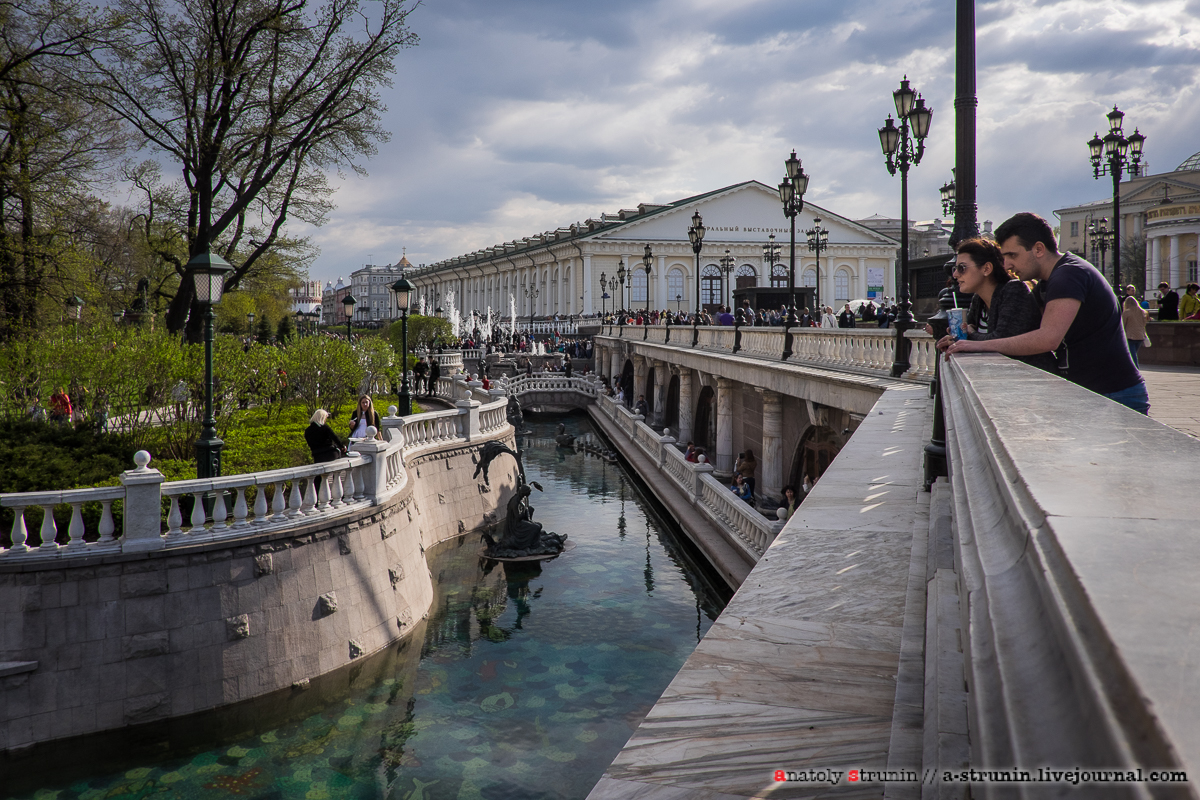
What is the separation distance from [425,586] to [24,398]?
698 centimetres

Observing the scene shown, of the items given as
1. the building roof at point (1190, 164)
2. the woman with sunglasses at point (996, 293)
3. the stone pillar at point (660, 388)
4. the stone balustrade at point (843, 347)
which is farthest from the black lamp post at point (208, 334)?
the building roof at point (1190, 164)

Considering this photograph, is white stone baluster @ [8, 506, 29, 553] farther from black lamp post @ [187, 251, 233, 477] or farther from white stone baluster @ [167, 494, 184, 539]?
black lamp post @ [187, 251, 233, 477]

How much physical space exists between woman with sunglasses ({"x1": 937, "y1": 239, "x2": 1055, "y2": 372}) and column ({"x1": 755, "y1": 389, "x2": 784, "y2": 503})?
46.6ft

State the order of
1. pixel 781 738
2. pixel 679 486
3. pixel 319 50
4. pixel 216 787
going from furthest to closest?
1. pixel 319 50
2. pixel 679 486
3. pixel 216 787
4. pixel 781 738

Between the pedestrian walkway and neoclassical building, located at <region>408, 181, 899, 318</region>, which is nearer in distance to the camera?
the pedestrian walkway

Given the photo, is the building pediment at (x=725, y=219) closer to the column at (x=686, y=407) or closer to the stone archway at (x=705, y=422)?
the stone archway at (x=705, y=422)

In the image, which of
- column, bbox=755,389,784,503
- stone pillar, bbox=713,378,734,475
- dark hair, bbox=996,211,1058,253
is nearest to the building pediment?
stone pillar, bbox=713,378,734,475

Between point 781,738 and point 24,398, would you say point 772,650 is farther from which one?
point 24,398

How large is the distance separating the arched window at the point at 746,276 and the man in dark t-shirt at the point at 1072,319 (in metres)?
66.9

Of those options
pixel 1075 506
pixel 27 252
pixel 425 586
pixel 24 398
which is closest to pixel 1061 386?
pixel 1075 506

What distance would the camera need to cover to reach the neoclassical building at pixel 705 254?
225 feet

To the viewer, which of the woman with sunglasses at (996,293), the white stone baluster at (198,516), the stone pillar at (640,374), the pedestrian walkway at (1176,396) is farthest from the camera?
the stone pillar at (640,374)

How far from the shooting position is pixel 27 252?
18.1 m

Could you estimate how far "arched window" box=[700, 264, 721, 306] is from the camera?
2803 inches
